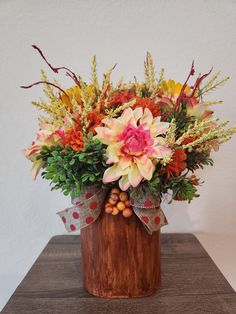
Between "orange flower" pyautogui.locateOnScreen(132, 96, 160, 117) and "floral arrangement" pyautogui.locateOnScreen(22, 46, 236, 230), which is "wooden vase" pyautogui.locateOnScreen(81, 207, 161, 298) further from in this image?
"orange flower" pyautogui.locateOnScreen(132, 96, 160, 117)

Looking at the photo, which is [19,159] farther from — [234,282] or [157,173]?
[234,282]

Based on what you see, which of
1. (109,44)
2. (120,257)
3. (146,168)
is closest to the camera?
(146,168)

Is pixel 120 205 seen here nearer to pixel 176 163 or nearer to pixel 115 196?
pixel 115 196

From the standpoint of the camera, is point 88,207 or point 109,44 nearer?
point 88,207

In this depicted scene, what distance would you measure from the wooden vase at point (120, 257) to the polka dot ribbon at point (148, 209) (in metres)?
0.03

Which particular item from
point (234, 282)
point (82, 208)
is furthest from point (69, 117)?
point (234, 282)

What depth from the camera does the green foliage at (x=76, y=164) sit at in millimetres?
493

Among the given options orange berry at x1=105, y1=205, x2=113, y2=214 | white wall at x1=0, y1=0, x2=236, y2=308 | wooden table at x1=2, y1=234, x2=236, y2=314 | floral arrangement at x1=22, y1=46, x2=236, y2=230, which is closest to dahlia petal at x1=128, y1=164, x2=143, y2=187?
floral arrangement at x1=22, y1=46, x2=236, y2=230

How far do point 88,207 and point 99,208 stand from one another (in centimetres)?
3

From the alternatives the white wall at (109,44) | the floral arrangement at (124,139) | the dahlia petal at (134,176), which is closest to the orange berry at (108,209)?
the floral arrangement at (124,139)

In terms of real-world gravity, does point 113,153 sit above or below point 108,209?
above

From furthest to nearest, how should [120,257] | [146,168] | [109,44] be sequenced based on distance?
[109,44], [120,257], [146,168]

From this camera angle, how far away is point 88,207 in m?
0.56

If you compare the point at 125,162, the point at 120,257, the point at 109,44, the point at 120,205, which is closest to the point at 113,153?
the point at 125,162
